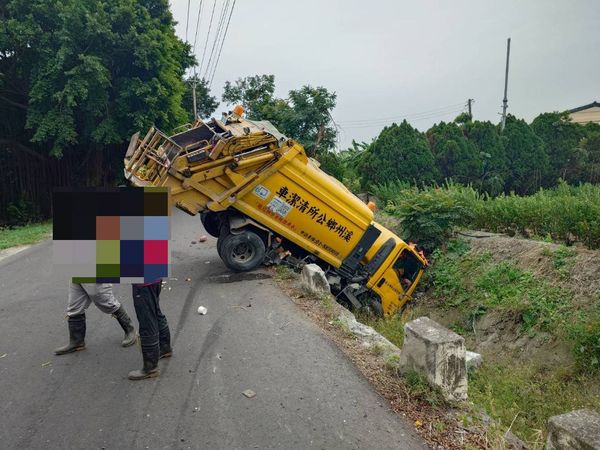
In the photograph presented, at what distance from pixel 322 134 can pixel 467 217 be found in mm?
8447

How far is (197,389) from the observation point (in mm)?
3914

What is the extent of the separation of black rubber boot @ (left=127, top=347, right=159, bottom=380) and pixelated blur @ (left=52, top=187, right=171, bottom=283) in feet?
2.24

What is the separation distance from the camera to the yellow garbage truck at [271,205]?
7113mm

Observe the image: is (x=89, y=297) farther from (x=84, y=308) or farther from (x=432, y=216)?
(x=432, y=216)

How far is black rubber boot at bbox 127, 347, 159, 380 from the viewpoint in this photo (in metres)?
4.01

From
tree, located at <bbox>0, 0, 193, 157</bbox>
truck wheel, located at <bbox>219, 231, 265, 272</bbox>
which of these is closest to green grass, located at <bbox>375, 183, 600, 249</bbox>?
truck wheel, located at <bbox>219, 231, 265, 272</bbox>

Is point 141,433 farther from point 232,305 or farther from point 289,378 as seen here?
point 232,305

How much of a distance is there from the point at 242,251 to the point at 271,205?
97 centimetres

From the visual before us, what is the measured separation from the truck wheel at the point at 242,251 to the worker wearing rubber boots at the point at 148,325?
11.4 feet

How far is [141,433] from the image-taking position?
10.9ft

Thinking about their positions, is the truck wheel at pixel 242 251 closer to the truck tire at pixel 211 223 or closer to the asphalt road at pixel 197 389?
the truck tire at pixel 211 223

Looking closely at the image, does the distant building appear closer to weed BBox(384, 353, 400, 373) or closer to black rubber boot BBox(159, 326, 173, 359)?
weed BBox(384, 353, 400, 373)

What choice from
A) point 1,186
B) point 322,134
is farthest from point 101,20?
point 322,134

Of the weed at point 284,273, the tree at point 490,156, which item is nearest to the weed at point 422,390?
the weed at point 284,273
